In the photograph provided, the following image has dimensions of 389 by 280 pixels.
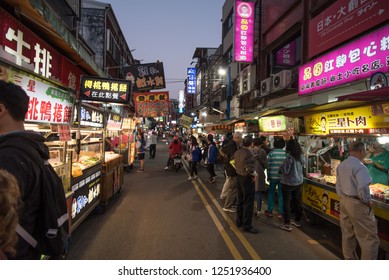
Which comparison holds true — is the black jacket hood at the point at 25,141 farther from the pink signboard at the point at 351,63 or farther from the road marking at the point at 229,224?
the pink signboard at the point at 351,63

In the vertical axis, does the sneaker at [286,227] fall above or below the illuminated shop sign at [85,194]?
below

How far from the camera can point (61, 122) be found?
4.51m

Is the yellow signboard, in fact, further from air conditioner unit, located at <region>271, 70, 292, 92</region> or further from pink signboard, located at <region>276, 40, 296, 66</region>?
pink signboard, located at <region>276, 40, 296, 66</region>

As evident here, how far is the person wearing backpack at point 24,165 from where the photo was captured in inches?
70.8

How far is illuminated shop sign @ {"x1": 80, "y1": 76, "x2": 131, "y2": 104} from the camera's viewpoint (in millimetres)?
6620

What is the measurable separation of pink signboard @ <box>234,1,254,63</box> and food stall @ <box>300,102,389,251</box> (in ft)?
34.5

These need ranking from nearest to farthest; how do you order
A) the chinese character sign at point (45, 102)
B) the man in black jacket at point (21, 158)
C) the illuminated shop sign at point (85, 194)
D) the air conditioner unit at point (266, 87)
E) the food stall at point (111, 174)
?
the man in black jacket at point (21, 158) → the chinese character sign at point (45, 102) → the illuminated shop sign at point (85, 194) → the food stall at point (111, 174) → the air conditioner unit at point (266, 87)

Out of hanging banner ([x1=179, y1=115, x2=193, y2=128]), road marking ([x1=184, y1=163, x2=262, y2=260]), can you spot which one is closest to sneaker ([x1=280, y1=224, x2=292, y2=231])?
road marking ([x1=184, y1=163, x2=262, y2=260])

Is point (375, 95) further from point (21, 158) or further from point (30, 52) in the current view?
point (30, 52)

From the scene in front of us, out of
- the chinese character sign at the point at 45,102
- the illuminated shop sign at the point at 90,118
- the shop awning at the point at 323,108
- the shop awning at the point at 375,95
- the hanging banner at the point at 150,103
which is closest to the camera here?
the chinese character sign at the point at 45,102

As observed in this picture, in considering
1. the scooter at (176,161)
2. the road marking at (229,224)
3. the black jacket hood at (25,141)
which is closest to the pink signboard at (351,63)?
the road marking at (229,224)

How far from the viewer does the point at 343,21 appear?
→ 30.5ft

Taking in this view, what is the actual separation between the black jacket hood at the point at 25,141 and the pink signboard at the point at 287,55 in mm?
15338

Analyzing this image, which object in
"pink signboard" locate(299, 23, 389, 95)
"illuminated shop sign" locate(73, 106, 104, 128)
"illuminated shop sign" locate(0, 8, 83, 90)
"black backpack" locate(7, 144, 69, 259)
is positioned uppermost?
"pink signboard" locate(299, 23, 389, 95)
